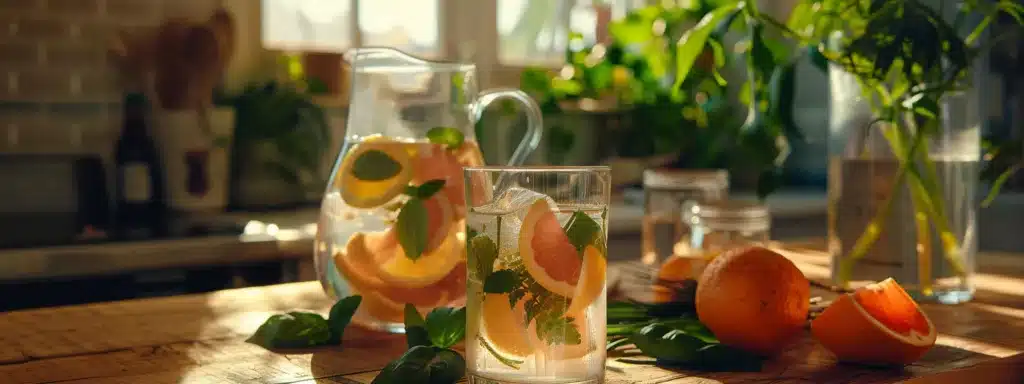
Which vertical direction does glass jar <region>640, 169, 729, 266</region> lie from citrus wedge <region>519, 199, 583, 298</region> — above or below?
below

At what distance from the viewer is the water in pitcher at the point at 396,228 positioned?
0.84 meters

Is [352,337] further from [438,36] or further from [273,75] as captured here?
[438,36]

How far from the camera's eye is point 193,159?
2381 mm

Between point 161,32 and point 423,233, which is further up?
point 161,32

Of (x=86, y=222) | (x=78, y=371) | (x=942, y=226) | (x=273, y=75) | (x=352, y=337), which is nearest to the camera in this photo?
(x=78, y=371)

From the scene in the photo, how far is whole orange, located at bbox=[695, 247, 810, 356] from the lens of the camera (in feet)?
2.56

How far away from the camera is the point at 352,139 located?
913 mm

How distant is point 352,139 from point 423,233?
0.14 metres

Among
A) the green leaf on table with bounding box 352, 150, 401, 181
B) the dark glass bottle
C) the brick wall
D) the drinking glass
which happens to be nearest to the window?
the brick wall

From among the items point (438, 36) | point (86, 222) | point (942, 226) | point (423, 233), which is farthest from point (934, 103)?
point (438, 36)

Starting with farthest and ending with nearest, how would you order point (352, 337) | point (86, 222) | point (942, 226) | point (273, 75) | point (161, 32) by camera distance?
point (273, 75) → point (161, 32) → point (86, 222) → point (942, 226) → point (352, 337)

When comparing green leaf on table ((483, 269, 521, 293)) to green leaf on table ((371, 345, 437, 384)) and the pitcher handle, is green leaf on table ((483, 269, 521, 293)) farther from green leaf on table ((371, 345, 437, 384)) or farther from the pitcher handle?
the pitcher handle

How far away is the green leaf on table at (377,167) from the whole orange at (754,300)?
26 cm

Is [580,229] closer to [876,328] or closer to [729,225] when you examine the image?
[876,328]
